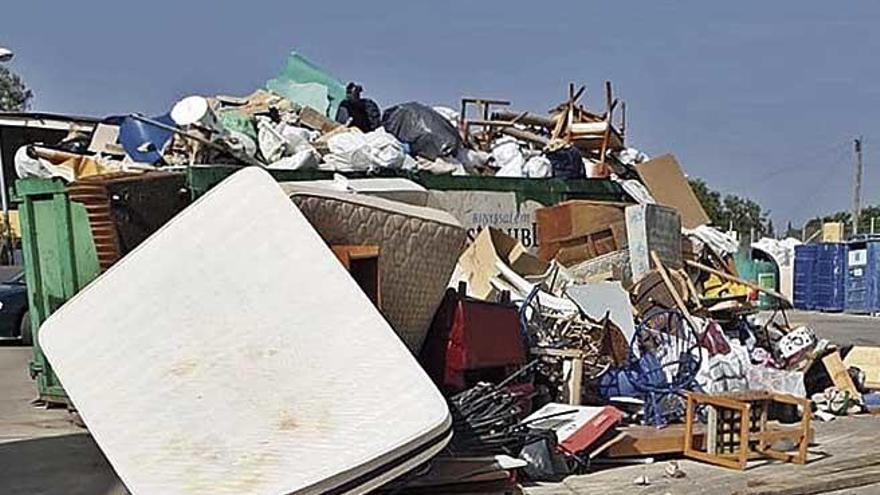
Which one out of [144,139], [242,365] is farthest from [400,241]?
[144,139]

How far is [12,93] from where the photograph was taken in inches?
1954

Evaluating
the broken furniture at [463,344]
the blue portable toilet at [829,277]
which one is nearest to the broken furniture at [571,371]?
the broken furniture at [463,344]

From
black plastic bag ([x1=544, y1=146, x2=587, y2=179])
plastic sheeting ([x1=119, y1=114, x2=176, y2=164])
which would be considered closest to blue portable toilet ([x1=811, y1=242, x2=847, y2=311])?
black plastic bag ([x1=544, y1=146, x2=587, y2=179])

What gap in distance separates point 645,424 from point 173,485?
160 inches

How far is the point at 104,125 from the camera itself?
29.8 ft

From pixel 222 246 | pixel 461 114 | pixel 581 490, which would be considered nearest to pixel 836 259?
pixel 461 114

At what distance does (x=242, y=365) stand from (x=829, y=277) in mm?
22182

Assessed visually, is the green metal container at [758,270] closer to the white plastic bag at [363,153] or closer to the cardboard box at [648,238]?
the cardboard box at [648,238]

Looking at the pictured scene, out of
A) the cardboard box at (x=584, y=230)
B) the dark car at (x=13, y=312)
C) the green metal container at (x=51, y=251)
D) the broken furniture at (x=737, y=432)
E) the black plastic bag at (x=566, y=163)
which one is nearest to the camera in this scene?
the broken furniture at (x=737, y=432)

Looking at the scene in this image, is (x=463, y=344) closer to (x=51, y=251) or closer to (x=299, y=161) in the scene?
(x=299, y=161)

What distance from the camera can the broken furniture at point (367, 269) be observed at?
5219 millimetres

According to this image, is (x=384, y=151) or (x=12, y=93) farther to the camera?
(x=12, y=93)

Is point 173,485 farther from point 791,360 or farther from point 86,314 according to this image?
point 791,360

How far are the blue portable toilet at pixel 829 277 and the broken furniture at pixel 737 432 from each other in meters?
18.1
